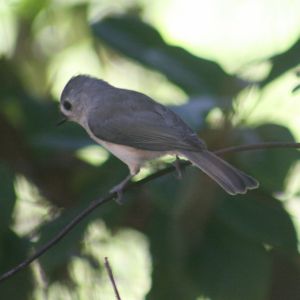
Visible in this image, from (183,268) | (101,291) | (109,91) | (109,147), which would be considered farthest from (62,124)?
(183,268)

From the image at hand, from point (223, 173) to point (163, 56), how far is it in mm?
925

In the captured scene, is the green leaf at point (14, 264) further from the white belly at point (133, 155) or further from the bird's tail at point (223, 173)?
the bird's tail at point (223, 173)

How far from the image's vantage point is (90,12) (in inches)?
174

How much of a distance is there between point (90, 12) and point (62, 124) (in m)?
1.02

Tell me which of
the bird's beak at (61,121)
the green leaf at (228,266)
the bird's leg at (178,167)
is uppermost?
Answer: the bird's leg at (178,167)

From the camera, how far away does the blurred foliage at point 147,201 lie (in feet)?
9.66

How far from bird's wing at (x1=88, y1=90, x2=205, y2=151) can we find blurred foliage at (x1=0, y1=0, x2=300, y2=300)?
0.28 feet

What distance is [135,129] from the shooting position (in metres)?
3.19

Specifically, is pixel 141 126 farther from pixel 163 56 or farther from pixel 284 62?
pixel 284 62

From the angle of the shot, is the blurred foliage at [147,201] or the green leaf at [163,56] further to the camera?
the green leaf at [163,56]

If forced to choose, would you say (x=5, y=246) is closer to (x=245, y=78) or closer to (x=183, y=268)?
(x=183, y=268)

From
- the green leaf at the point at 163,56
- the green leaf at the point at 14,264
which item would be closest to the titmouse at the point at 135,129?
the green leaf at the point at 163,56

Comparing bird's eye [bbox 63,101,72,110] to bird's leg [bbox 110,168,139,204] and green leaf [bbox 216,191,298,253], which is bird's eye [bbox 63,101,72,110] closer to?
bird's leg [bbox 110,168,139,204]

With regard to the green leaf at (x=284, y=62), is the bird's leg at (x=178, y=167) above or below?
below
